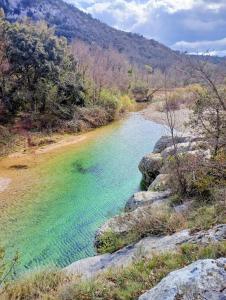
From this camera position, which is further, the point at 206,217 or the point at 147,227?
the point at 147,227

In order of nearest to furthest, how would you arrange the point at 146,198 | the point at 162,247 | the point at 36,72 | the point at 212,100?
the point at 162,247
the point at 146,198
the point at 212,100
the point at 36,72

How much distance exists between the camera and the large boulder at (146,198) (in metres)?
16.7

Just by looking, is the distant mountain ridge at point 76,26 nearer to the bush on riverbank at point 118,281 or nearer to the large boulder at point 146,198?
the large boulder at point 146,198

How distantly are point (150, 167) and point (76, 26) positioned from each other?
522 feet

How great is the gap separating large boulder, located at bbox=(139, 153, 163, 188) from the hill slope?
118793 mm

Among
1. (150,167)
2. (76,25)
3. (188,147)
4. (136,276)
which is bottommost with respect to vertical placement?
(150,167)

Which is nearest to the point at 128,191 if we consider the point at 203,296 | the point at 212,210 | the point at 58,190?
the point at 58,190

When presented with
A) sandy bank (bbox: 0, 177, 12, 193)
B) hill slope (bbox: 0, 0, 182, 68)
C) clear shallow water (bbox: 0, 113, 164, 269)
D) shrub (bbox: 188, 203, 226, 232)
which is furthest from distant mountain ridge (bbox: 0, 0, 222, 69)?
shrub (bbox: 188, 203, 226, 232)

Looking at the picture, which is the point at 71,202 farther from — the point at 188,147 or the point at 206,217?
the point at 206,217

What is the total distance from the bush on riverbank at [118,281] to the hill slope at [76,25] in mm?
134457

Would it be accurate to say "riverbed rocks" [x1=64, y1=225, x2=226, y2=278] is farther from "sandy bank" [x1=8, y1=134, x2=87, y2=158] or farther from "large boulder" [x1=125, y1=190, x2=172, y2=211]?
"sandy bank" [x1=8, y1=134, x2=87, y2=158]

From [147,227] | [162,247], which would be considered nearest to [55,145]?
[147,227]

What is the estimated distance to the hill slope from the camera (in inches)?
5906

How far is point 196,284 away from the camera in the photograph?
592 centimetres
